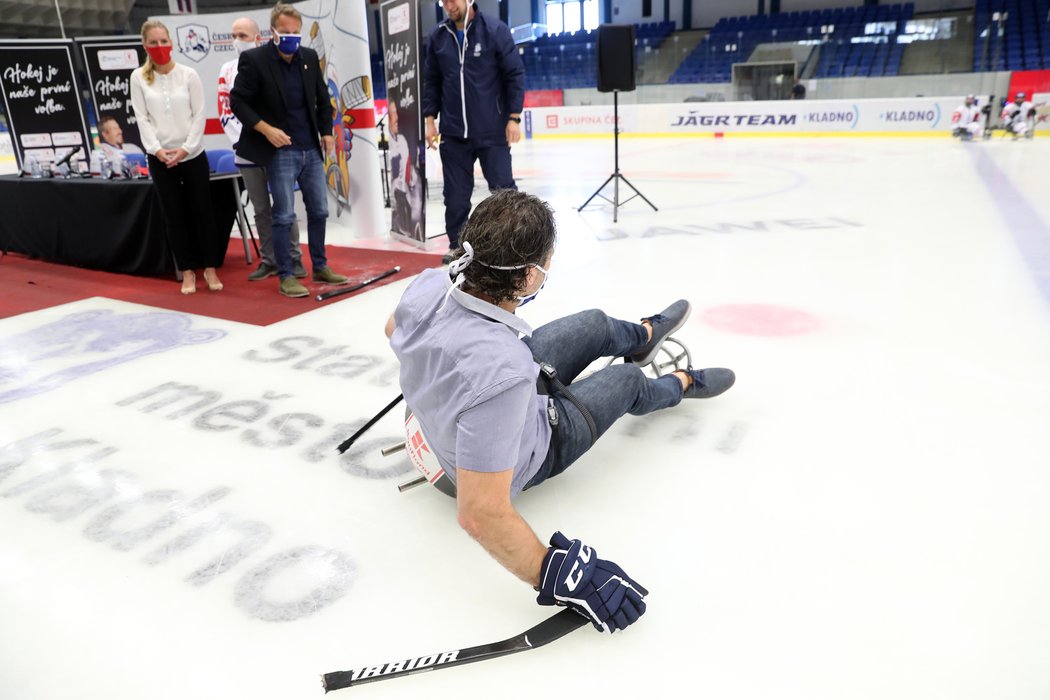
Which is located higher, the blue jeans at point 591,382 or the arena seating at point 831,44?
the arena seating at point 831,44

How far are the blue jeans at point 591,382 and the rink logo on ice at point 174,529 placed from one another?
1.87 feet

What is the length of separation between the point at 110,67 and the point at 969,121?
12.5m

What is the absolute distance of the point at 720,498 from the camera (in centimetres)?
178

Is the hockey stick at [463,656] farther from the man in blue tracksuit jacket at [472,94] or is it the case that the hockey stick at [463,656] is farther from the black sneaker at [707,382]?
the man in blue tracksuit jacket at [472,94]

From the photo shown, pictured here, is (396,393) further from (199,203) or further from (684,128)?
(684,128)

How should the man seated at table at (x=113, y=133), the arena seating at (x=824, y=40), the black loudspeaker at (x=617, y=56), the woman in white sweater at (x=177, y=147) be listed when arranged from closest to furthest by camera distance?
the woman in white sweater at (x=177, y=147)
the black loudspeaker at (x=617, y=56)
the man seated at table at (x=113, y=133)
the arena seating at (x=824, y=40)

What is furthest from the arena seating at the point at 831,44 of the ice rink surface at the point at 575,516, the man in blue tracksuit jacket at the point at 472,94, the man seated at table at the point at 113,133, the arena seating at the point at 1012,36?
the ice rink surface at the point at 575,516

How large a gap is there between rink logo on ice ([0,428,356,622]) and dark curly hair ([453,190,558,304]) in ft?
2.47

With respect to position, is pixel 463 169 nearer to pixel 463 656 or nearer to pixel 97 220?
pixel 97 220

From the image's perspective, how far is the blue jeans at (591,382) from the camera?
66.3 inches

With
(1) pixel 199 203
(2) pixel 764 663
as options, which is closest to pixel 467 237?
(2) pixel 764 663

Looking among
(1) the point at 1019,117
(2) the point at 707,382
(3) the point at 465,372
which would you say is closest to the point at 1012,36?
(1) the point at 1019,117

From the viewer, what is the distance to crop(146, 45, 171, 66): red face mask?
3.48 meters

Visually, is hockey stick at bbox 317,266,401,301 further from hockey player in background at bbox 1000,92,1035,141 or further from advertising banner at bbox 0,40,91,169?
hockey player in background at bbox 1000,92,1035,141
